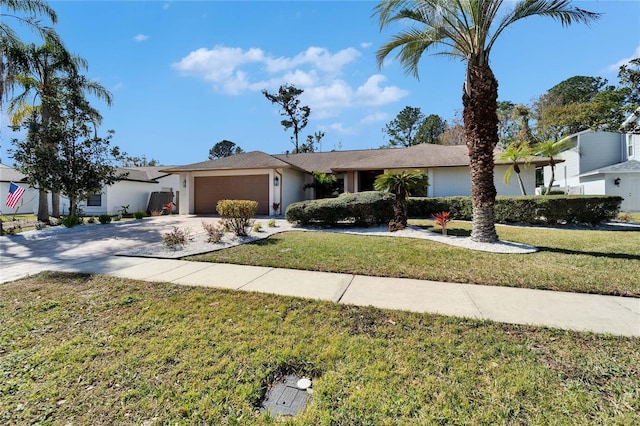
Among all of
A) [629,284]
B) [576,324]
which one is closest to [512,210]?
[629,284]

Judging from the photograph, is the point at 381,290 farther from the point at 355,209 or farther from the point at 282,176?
the point at 282,176

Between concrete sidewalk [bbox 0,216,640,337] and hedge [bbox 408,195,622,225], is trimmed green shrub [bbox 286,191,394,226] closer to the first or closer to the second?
hedge [bbox 408,195,622,225]

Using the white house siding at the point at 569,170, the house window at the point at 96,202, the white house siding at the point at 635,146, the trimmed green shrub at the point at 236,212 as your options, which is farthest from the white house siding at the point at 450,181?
the house window at the point at 96,202

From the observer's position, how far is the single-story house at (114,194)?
873 inches

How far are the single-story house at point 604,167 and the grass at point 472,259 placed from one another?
13.7 m

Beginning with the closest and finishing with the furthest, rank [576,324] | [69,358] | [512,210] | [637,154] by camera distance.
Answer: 1. [69,358]
2. [576,324]
3. [512,210]
4. [637,154]

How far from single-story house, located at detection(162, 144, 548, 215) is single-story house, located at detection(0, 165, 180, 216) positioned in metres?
5.55

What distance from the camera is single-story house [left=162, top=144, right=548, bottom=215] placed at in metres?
16.8

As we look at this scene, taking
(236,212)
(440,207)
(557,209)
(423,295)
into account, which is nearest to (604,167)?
Result: (557,209)

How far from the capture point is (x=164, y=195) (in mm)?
24219

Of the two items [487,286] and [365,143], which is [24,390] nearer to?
[487,286]

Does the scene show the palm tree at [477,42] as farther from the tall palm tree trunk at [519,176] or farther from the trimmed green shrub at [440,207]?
the tall palm tree trunk at [519,176]

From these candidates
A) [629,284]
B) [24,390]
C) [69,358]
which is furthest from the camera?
[629,284]

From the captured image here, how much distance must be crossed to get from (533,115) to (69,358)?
39176 millimetres
